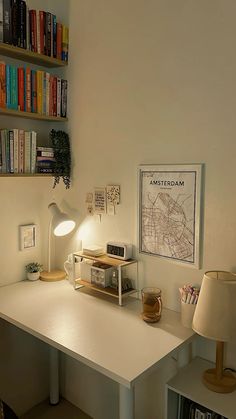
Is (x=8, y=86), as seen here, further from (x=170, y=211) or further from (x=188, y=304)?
(x=188, y=304)

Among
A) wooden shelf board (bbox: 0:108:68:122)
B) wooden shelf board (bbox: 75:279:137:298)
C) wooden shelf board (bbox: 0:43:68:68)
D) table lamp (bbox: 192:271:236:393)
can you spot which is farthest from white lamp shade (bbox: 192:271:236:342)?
wooden shelf board (bbox: 0:43:68:68)

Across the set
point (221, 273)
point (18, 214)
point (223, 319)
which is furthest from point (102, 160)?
point (223, 319)

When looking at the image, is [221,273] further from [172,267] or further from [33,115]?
[33,115]

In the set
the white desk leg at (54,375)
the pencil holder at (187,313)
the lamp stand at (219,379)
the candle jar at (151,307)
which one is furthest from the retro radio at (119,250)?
the white desk leg at (54,375)

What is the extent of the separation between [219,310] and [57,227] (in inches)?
42.9

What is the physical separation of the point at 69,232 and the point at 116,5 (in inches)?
53.5

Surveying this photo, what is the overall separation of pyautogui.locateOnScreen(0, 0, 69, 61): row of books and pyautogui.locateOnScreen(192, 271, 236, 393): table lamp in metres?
1.60

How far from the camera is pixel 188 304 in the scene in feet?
4.91

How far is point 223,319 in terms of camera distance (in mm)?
1264

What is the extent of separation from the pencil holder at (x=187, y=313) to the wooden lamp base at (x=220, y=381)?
8.3 inches

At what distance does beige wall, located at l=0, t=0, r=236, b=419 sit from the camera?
1.45 m

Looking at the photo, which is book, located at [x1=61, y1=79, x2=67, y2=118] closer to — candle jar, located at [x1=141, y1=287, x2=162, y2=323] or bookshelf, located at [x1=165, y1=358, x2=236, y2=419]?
candle jar, located at [x1=141, y1=287, x2=162, y2=323]

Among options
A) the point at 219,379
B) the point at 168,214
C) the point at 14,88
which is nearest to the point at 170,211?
the point at 168,214

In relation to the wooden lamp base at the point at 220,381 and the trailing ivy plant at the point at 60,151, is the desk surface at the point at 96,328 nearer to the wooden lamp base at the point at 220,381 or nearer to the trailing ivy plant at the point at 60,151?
the wooden lamp base at the point at 220,381
